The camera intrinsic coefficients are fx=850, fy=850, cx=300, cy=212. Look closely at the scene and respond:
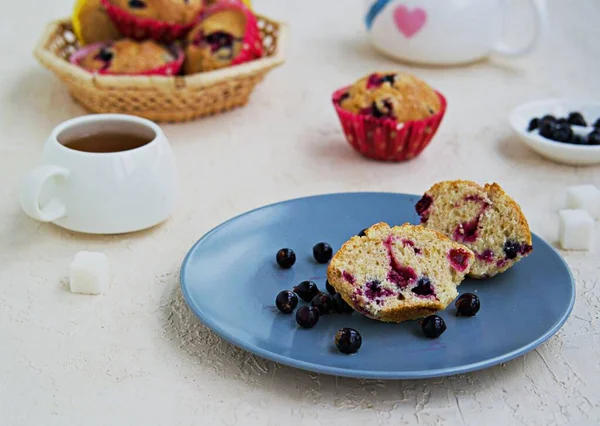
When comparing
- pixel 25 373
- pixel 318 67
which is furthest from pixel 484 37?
pixel 25 373

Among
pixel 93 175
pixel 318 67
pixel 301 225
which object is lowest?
pixel 318 67

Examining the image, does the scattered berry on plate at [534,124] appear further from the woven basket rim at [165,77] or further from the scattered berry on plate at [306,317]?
the scattered berry on plate at [306,317]

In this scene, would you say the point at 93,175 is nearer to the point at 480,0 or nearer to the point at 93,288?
the point at 93,288

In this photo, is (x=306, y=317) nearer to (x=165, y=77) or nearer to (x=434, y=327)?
(x=434, y=327)

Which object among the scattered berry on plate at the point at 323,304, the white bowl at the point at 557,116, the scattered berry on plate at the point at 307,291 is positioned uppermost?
the scattered berry on plate at the point at 323,304

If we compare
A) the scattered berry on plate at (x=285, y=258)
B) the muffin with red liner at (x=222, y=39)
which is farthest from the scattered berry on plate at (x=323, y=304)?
the muffin with red liner at (x=222, y=39)

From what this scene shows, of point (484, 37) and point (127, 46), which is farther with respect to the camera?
point (484, 37)

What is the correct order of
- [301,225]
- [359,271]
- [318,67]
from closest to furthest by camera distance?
[359,271]
[301,225]
[318,67]
